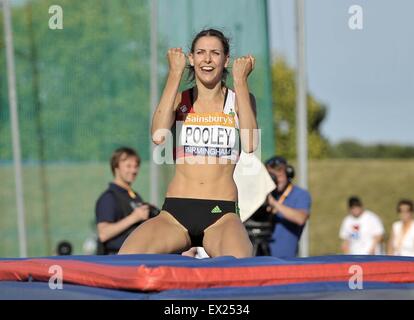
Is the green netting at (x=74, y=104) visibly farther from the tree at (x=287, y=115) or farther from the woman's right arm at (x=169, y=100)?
the tree at (x=287, y=115)

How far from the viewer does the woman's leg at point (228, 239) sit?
204 inches

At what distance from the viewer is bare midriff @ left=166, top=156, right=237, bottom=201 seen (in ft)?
17.9

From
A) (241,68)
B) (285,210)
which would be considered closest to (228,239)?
(241,68)

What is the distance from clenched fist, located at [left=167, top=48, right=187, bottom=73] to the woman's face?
0.09 m

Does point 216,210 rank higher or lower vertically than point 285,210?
higher

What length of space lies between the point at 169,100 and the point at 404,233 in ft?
23.7

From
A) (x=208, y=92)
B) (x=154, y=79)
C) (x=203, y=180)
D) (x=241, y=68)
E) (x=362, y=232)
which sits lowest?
(x=362, y=232)

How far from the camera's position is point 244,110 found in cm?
543

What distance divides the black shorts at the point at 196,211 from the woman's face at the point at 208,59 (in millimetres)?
676

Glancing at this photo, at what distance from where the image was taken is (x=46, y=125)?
11.9m

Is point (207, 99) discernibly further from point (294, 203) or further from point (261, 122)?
point (261, 122)

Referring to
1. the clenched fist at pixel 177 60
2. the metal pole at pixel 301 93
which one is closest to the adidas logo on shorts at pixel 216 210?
the clenched fist at pixel 177 60

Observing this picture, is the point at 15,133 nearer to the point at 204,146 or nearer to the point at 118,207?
the point at 118,207

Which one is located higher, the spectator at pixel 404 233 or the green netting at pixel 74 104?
the green netting at pixel 74 104
